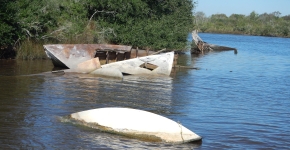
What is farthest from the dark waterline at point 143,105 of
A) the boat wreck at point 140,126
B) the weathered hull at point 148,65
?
the weathered hull at point 148,65

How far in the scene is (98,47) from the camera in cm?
2102

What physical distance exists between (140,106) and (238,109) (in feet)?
9.59

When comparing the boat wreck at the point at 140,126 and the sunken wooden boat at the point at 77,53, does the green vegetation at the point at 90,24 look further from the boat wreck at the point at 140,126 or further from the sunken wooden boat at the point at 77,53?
the boat wreck at the point at 140,126


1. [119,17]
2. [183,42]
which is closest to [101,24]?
[119,17]

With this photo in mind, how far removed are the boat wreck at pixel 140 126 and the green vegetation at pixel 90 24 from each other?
37.1ft

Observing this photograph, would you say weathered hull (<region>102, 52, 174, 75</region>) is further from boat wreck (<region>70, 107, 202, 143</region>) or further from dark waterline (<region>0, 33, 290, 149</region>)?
boat wreck (<region>70, 107, 202, 143</region>)

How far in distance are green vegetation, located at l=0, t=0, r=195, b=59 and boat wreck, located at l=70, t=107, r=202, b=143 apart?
11.3m

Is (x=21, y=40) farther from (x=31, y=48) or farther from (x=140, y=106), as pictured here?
(x=140, y=106)

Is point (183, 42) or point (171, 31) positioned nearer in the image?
point (171, 31)

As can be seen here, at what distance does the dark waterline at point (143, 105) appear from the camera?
8.95 meters

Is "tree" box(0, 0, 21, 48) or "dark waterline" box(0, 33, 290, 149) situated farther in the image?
"tree" box(0, 0, 21, 48)

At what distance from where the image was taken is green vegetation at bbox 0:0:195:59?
20672mm

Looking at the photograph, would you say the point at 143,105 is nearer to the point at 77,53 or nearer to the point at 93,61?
the point at 93,61

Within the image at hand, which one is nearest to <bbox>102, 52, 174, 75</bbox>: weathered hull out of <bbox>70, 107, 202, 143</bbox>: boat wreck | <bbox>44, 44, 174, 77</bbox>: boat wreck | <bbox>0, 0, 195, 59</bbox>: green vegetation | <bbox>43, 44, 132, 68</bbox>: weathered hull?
<bbox>44, 44, 174, 77</bbox>: boat wreck
